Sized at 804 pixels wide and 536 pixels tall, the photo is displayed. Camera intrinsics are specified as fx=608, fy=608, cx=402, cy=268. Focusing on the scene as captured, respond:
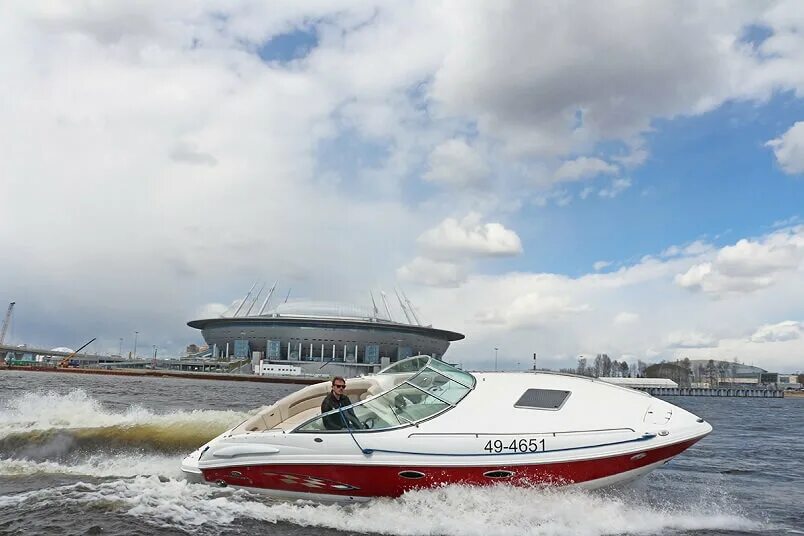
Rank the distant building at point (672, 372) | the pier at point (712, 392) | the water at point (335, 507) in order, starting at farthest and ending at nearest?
the distant building at point (672, 372)
the pier at point (712, 392)
the water at point (335, 507)

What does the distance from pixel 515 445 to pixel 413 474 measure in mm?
1617

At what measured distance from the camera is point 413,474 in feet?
30.5

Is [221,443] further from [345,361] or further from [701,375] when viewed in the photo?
[701,375]

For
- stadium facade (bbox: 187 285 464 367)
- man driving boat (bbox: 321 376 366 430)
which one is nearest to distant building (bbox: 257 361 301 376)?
stadium facade (bbox: 187 285 464 367)

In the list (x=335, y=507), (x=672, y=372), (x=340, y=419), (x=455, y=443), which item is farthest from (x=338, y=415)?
(x=672, y=372)

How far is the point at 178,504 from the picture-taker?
9688mm

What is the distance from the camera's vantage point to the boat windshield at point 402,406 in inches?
384

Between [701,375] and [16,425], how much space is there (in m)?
194

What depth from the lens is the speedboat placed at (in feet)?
30.2

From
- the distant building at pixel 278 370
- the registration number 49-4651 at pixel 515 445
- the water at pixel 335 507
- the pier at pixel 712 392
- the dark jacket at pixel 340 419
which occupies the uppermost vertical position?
the distant building at pixel 278 370

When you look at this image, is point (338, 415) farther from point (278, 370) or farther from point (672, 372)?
point (672, 372)

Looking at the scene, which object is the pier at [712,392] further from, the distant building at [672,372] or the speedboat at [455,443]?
the speedboat at [455,443]

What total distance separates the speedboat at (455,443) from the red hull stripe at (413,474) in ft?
0.05

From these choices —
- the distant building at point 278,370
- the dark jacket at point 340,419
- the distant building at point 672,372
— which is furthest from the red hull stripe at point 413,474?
the distant building at point 672,372
